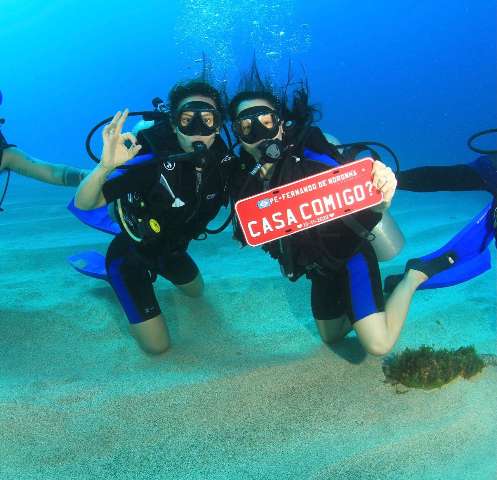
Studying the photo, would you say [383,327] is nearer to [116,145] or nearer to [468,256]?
[468,256]

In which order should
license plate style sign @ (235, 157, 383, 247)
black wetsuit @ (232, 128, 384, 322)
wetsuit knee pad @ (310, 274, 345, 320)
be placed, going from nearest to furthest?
license plate style sign @ (235, 157, 383, 247) < black wetsuit @ (232, 128, 384, 322) < wetsuit knee pad @ (310, 274, 345, 320)

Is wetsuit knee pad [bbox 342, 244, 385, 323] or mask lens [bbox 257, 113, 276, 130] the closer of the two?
mask lens [bbox 257, 113, 276, 130]

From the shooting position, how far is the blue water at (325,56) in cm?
9238

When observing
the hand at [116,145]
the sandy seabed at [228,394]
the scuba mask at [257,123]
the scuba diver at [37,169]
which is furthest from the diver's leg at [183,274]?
the scuba mask at [257,123]

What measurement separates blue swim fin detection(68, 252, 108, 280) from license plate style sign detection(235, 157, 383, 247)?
282 centimetres

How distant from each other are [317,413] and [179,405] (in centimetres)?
104

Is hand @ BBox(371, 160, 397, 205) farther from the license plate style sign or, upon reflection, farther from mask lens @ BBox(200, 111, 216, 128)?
mask lens @ BBox(200, 111, 216, 128)

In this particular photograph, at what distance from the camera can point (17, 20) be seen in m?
115

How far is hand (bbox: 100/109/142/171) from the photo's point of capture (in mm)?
2994

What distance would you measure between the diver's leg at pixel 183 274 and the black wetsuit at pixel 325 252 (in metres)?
1.60

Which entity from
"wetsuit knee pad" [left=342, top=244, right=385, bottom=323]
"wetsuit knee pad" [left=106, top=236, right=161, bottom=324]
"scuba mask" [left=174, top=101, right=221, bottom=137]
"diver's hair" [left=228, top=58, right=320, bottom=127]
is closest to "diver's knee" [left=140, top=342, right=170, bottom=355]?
"wetsuit knee pad" [left=106, top=236, right=161, bottom=324]

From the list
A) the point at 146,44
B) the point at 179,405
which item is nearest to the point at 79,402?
the point at 179,405

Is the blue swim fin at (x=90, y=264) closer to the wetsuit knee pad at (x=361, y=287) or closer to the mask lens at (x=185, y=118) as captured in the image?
the mask lens at (x=185, y=118)

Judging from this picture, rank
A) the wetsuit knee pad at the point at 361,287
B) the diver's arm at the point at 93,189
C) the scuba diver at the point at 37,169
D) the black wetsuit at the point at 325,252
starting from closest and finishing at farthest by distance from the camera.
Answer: the diver's arm at the point at 93,189
the black wetsuit at the point at 325,252
the wetsuit knee pad at the point at 361,287
the scuba diver at the point at 37,169
